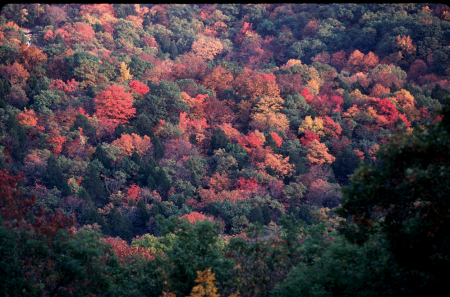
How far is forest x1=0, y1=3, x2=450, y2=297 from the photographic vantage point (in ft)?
27.0

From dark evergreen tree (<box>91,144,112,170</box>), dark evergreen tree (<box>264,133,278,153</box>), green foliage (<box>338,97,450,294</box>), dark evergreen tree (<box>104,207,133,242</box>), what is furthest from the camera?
dark evergreen tree (<box>264,133,278,153</box>)

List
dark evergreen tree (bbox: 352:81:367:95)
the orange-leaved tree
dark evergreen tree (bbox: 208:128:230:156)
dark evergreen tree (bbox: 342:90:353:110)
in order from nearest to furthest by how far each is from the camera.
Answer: dark evergreen tree (bbox: 208:128:230:156), the orange-leaved tree, dark evergreen tree (bbox: 342:90:353:110), dark evergreen tree (bbox: 352:81:367:95)

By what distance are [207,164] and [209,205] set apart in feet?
16.9

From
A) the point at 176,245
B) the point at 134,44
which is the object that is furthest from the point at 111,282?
the point at 134,44

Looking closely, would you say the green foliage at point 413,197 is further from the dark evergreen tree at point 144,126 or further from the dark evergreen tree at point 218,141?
the dark evergreen tree at point 144,126

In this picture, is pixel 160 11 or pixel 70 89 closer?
→ pixel 70 89

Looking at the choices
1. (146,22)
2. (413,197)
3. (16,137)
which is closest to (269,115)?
(16,137)

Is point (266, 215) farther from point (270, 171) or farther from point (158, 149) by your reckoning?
point (158, 149)

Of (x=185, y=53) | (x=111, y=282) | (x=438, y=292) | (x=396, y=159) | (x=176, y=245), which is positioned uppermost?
(x=396, y=159)

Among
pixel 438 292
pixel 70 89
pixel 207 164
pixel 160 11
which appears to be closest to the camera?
pixel 438 292

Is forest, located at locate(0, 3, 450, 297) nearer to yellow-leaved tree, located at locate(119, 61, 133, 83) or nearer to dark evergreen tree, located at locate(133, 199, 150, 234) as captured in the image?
dark evergreen tree, located at locate(133, 199, 150, 234)

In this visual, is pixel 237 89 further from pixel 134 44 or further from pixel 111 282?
pixel 111 282

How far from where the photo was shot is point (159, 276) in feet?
36.5

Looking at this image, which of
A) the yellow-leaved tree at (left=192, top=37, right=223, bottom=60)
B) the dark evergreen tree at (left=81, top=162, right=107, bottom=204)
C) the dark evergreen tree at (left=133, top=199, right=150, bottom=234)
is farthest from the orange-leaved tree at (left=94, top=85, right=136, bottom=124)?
the yellow-leaved tree at (left=192, top=37, right=223, bottom=60)
